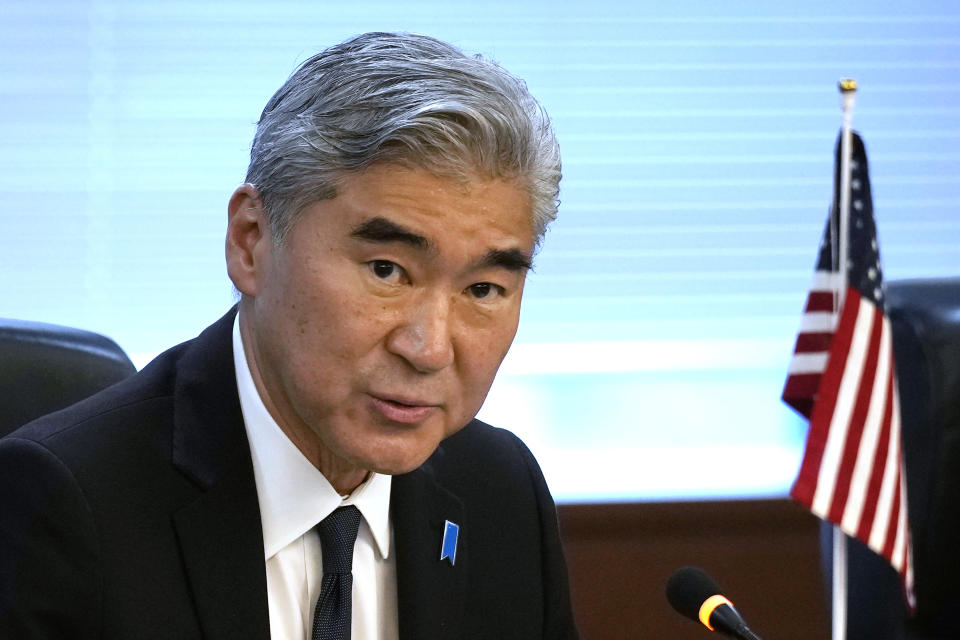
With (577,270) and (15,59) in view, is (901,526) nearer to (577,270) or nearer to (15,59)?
(577,270)

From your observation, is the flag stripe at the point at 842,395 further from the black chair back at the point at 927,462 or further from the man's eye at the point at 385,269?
the man's eye at the point at 385,269

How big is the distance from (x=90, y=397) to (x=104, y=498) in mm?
217

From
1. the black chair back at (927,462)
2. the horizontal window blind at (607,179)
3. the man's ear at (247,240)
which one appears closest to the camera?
the man's ear at (247,240)

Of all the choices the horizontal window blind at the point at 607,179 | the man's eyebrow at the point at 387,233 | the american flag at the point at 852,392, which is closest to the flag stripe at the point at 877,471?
the american flag at the point at 852,392

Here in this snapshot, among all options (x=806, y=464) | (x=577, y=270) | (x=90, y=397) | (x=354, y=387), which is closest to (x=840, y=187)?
(x=806, y=464)

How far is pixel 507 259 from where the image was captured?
58.2 inches

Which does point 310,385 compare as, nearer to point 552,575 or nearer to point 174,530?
point 174,530

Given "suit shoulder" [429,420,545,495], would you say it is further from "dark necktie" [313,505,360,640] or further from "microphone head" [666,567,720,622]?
"microphone head" [666,567,720,622]

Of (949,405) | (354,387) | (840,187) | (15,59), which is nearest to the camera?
(354,387)

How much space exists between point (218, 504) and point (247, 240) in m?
0.33

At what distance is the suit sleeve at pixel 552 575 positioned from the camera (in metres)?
1.86

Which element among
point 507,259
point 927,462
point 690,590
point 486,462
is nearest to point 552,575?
point 486,462

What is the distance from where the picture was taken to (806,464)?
1.76m

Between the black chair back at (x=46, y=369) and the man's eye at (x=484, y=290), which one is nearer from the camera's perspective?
the man's eye at (x=484, y=290)
